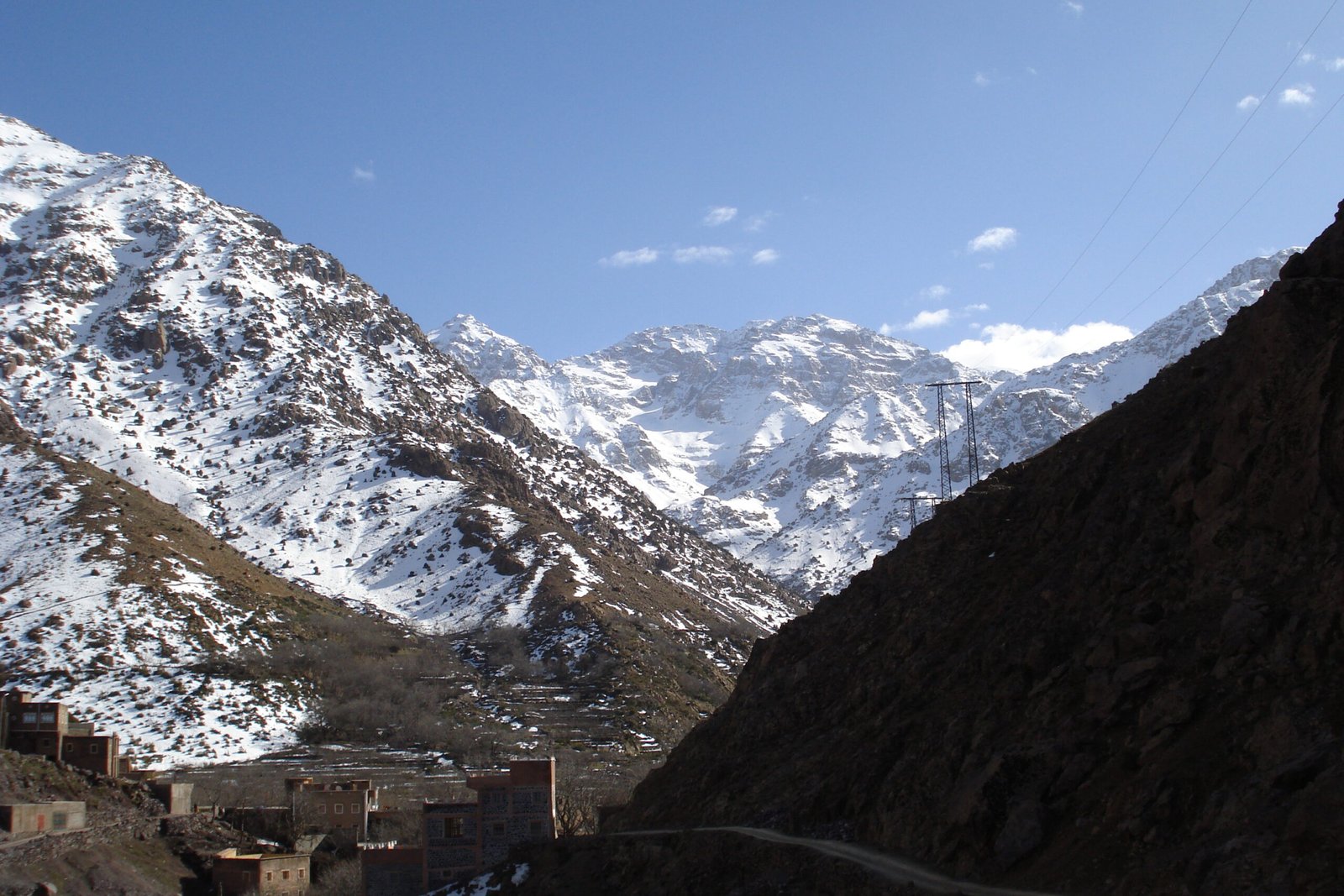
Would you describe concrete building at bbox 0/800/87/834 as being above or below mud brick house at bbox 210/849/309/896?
above

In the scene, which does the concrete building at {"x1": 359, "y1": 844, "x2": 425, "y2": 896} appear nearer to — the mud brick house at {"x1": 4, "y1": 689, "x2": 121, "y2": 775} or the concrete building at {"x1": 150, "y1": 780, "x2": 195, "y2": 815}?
the concrete building at {"x1": 150, "y1": 780, "x2": 195, "y2": 815}

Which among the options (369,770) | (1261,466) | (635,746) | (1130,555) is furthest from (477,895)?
(635,746)

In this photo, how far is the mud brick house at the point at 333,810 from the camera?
68.6 meters

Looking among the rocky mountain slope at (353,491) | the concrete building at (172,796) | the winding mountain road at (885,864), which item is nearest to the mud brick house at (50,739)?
the concrete building at (172,796)

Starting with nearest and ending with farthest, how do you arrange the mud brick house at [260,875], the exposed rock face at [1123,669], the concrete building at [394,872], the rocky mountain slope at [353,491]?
1. the exposed rock face at [1123,669]
2. the concrete building at [394,872]
3. the mud brick house at [260,875]
4. the rocky mountain slope at [353,491]

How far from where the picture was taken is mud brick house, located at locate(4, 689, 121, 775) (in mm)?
69250

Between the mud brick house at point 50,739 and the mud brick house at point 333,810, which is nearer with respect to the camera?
the mud brick house at point 333,810

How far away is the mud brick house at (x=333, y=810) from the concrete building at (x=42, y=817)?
1170cm

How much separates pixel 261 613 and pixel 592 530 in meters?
74.6

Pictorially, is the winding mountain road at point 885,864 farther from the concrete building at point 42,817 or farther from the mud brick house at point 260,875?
the concrete building at point 42,817

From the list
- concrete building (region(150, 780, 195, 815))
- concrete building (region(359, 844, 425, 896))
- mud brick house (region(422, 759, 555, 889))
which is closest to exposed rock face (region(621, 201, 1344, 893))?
mud brick house (region(422, 759, 555, 889))

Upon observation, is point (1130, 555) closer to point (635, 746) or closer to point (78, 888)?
point (78, 888)

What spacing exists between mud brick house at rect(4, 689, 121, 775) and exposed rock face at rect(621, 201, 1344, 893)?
43725 millimetres

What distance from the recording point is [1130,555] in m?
29.2
